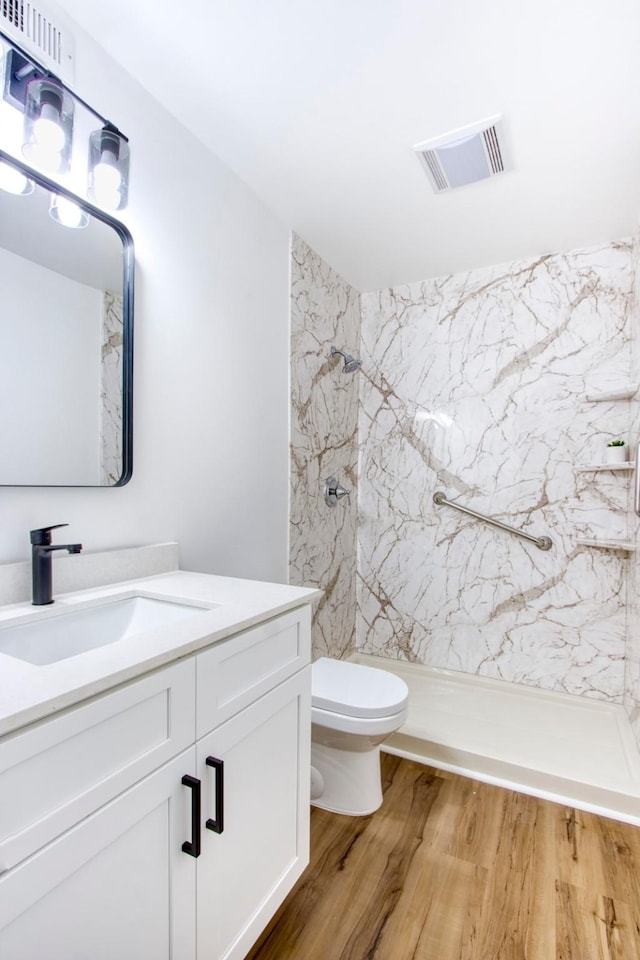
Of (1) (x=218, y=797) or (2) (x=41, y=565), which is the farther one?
(2) (x=41, y=565)

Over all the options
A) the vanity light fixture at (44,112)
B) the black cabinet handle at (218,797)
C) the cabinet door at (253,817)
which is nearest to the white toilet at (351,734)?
the cabinet door at (253,817)

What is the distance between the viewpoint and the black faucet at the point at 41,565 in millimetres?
1050

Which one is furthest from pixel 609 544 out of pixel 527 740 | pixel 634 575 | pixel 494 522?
pixel 527 740

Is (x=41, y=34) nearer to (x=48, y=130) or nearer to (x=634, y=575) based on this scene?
(x=48, y=130)

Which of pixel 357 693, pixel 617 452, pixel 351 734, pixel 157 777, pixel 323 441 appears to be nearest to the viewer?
pixel 157 777

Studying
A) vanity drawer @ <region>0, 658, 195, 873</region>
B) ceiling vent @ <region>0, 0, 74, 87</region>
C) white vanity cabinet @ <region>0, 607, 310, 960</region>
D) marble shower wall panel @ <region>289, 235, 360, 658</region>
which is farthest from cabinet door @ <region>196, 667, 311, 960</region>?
ceiling vent @ <region>0, 0, 74, 87</region>

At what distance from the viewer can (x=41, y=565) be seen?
1.06m

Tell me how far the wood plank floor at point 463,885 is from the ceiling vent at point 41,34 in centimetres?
226

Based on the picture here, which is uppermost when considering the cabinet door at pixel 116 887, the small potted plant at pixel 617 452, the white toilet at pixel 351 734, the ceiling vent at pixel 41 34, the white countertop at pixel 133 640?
the ceiling vent at pixel 41 34

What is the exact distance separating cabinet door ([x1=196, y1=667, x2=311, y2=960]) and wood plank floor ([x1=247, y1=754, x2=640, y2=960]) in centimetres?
22

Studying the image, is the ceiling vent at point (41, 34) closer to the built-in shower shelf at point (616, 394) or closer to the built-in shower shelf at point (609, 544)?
the built-in shower shelf at point (616, 394)

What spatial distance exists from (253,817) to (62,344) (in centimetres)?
121

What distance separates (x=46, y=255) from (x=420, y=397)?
2.05m

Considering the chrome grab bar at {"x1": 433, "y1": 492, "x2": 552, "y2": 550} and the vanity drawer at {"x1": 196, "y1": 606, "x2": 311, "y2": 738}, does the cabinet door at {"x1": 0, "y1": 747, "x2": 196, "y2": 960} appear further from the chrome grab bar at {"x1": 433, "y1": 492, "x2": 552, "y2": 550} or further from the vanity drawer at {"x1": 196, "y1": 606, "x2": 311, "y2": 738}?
the chrome grab bar at {"x1": 433, "y1": 492, "x2": 552, "y2": 550}
